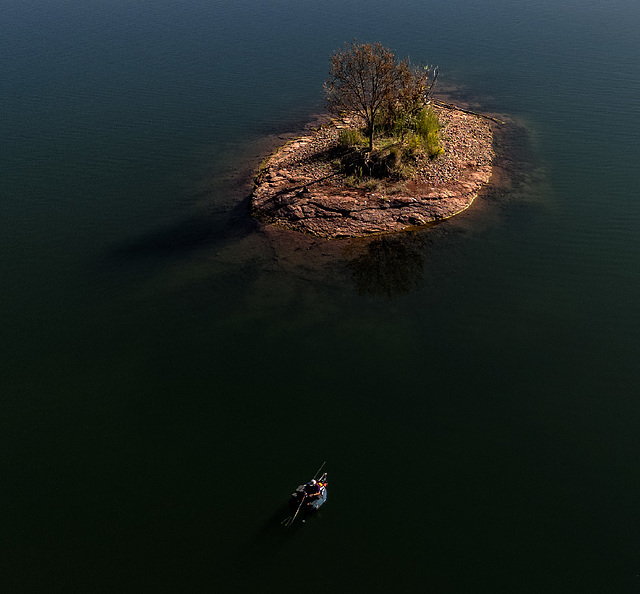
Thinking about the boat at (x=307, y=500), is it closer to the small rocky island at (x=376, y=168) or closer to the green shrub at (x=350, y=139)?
the small rocky island at (x=376, y=168)

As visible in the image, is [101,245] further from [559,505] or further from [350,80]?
[559,505]

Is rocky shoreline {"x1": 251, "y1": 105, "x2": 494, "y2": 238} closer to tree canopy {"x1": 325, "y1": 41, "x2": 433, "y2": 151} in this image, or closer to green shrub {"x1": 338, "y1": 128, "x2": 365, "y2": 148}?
green shrub {"x1": 338, "y1": 128, "x2": 365, "y2": 148}

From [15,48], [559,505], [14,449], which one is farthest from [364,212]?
[15,48]

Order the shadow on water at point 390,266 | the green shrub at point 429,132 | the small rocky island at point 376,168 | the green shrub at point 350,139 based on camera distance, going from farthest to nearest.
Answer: the green shrub at point 350,139
the green shrub at point 429,132
the small rocky island at point 376,168
the shadow on water at point 390,266

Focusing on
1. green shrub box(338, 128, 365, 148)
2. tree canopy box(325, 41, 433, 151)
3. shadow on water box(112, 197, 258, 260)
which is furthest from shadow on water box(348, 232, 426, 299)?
green shrub box(338, 128, 365, 148)

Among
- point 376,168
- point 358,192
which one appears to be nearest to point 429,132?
point 376,168

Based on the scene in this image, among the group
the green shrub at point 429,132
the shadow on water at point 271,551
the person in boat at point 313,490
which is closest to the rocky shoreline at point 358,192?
the green shrub at point 429,132
